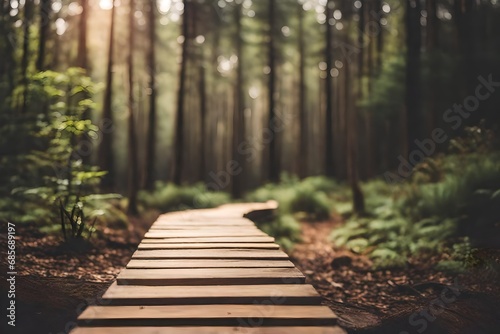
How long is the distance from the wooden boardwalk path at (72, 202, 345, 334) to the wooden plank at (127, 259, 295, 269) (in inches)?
0.4

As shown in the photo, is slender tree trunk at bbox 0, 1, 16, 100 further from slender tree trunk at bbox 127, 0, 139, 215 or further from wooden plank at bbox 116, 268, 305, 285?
wooden plank at bbox 116, 268, 305, 285

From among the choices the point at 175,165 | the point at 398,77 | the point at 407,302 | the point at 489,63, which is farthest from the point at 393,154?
the point at 407,302

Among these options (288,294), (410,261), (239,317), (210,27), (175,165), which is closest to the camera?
(239,317)

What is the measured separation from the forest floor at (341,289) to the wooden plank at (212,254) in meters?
0.94

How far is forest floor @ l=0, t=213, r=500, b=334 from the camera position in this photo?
15.4 feet

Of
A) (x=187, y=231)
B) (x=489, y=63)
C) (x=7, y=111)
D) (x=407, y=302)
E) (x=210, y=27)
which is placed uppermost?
(x=210, y=27)

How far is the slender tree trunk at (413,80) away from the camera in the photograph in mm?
14266

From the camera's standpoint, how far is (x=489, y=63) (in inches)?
470

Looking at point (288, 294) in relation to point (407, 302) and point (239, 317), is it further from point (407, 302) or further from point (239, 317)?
point (407, 302)

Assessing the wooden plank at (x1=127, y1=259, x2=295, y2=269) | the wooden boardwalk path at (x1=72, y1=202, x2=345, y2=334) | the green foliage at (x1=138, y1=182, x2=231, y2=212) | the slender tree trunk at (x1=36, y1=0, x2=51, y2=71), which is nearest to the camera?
the wooden boardwalk path at (x1=72, y1=202, x2=345, y2=334)

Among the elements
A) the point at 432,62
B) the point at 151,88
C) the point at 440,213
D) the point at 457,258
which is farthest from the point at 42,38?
the point at 432,62

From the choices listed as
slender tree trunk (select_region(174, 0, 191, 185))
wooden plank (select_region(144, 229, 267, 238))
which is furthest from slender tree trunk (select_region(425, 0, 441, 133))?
slender tree trunk (select_region(174, 0, 191, 185))

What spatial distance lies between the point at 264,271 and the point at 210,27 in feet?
67.4

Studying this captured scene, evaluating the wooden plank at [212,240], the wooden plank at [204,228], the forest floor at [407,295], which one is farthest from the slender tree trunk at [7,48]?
the forest floor at [407,295]
